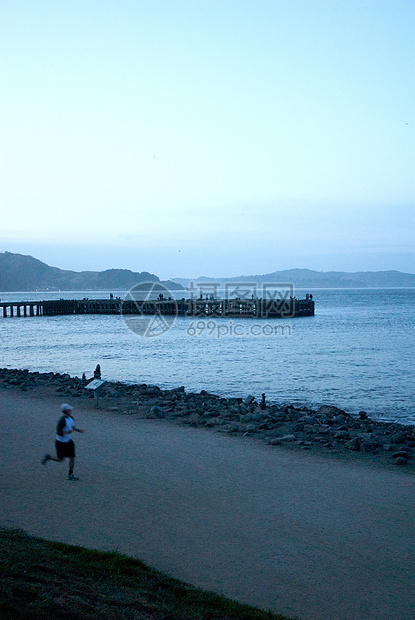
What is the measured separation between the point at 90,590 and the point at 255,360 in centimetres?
2660

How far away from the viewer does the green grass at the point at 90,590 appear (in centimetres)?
419

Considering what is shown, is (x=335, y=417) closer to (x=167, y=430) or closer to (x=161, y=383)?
(x=167, y=430)

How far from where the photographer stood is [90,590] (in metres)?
4.71

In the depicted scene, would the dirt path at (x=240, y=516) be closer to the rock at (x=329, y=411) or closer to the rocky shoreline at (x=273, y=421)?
the rocky shoreline at (x=273, y=421)

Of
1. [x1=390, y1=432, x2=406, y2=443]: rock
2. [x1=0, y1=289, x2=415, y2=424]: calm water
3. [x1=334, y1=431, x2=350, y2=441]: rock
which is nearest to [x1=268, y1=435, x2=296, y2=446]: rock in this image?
[x1=334, y1=431, x2=350, y2=441]: rock

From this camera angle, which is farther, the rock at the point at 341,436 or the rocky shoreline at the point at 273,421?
the rock at the point at 341,436

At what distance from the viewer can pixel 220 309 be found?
7450 centimetres

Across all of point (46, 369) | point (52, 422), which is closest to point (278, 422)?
point (52, 422)

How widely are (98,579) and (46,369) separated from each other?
24.3 metres

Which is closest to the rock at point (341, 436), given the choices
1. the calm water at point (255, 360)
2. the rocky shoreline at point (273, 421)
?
the rocky shoreline at point (273, 421)

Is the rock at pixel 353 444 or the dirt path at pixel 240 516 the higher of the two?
the dirt path at pixel 240 516

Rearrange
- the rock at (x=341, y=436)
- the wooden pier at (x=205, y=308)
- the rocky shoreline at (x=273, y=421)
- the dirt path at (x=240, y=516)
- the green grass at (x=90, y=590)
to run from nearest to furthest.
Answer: the green grass at (x=90, y=590)
the dirt path at (x=240, y=516)
the rocky shoreline at (x=273, y=421)
the rock at (x=341, y=436)
the wooden pier at (x=205, y=308)

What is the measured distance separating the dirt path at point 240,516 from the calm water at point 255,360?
7.96 metres

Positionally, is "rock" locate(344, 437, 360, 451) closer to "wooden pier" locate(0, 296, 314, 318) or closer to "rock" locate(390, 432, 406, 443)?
"rock" locate(390, 432, 406, 443)
